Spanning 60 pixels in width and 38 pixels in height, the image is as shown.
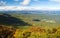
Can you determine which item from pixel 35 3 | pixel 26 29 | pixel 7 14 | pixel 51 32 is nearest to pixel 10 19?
pixel 7 14

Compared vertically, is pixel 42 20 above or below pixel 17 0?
below

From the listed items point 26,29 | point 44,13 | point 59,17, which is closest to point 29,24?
point 26,29

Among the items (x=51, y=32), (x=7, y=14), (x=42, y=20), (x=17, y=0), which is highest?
(x=17, y=0)

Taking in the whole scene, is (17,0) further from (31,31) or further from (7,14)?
(31,31)

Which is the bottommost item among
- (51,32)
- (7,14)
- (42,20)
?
(51,32)

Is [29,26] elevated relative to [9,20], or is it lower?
lower

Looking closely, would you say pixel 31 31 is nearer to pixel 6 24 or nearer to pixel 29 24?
pixel 29 24
